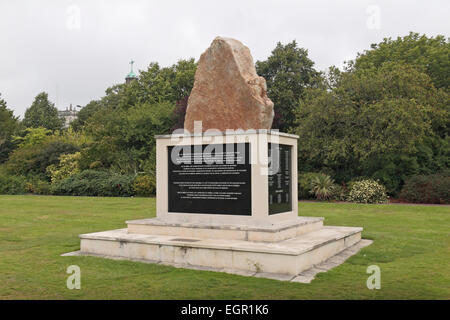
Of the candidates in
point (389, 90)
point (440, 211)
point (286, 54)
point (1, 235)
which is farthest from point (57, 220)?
point (286, 54)

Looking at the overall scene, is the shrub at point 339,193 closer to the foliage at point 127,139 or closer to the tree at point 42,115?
the foliage at point 127,139

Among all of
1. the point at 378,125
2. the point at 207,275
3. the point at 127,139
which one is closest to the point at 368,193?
the point at 378,125

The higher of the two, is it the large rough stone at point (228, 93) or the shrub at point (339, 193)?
the large rough stone at point (228, 93)

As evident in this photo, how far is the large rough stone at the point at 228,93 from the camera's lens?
32.3 ft

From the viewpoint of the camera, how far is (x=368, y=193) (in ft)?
69.0

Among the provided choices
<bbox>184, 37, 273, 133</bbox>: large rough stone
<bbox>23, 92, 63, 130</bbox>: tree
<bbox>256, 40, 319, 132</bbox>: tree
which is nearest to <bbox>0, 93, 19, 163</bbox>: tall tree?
<bbox>23, 92, 63, 130</bbox>: tree

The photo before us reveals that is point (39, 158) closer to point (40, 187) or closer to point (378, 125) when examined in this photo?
point (40, 187)

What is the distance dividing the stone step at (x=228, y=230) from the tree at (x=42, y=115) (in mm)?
57168

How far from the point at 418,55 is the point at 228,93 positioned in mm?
22779

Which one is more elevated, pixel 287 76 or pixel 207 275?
pixel 287 76

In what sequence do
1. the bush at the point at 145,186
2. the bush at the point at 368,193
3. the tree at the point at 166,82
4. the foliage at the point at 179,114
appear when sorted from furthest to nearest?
the tree at the point at 166,82 → the foliage at the point at 179,114 → the bush at the point at 145,186 → the bush at the point at 368,193

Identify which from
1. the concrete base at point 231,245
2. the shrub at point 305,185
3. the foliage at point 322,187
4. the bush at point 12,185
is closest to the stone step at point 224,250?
the concrete base at point 231,245

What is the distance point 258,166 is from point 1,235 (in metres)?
7.07

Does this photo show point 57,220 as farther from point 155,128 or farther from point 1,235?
point 155,128
